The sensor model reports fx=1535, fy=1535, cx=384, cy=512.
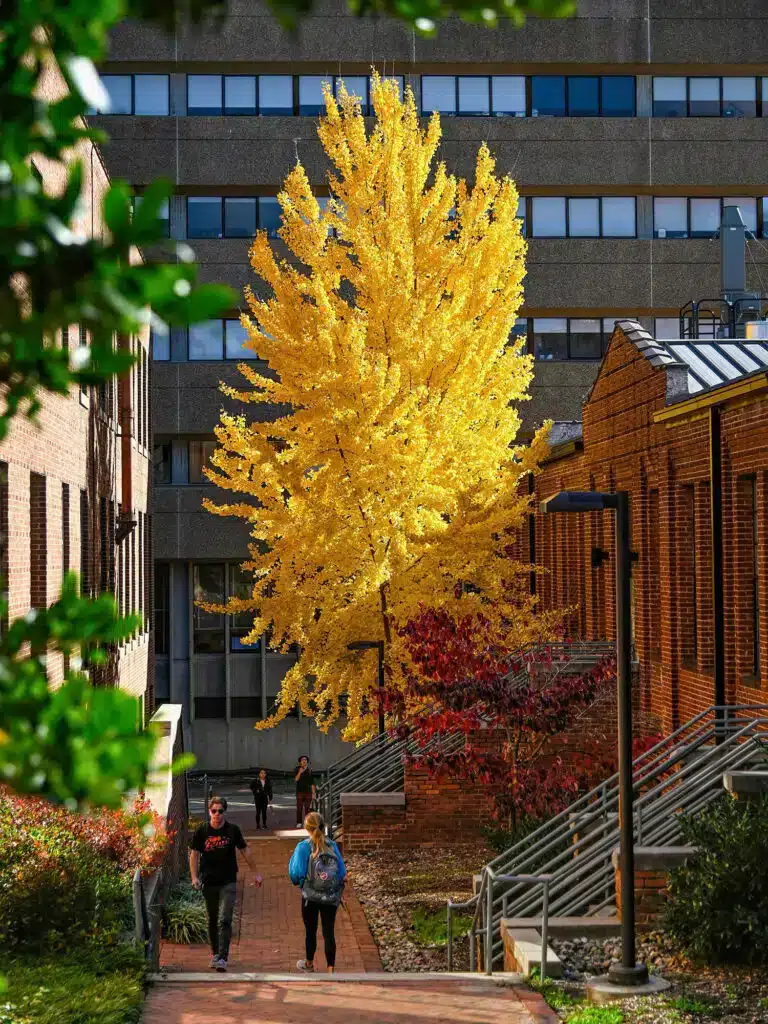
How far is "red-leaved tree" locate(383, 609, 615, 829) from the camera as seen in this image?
63.7ft

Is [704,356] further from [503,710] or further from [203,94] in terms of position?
[203,94]

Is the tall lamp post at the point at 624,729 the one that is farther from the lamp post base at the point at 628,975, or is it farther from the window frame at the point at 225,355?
the window frame at the point at 225,355

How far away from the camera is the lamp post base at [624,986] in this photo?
490 inches

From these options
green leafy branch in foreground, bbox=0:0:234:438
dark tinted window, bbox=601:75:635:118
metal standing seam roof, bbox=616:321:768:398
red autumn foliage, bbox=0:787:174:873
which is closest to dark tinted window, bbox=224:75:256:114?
dark tinted window, bbox=601:75:635:118

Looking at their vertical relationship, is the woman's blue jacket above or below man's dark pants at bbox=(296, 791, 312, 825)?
above

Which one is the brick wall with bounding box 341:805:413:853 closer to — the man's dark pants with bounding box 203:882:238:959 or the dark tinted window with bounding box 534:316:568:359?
the man's dark pants with bounding box 203:882:238:959

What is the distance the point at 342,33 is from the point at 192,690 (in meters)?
19.7

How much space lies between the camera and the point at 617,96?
46.2 meters

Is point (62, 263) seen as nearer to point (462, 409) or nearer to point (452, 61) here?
point (462, 409)

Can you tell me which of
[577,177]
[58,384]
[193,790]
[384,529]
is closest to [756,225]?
[577,177]

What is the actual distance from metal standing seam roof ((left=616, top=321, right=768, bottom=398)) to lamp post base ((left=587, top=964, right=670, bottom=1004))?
37.2 feet

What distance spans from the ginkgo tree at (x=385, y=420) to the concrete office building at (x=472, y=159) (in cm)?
1860

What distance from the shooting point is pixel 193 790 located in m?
43.9

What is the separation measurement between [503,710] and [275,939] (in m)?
4.02
